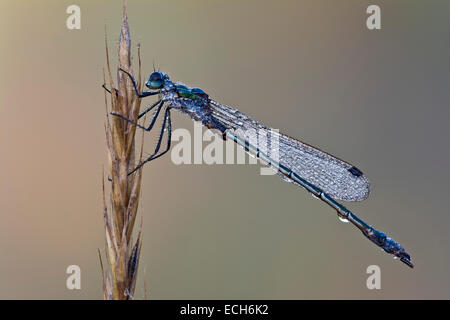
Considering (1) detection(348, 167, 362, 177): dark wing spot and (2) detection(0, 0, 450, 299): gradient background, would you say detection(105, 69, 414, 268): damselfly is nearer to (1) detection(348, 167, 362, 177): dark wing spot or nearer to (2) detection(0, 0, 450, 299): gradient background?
(1) detection(348, 167, 362, 177): dark wing spot

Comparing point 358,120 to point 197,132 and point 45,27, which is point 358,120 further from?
point 45,27

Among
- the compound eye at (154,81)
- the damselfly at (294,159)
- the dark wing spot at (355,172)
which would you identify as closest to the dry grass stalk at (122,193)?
the compound eye at (154,81)

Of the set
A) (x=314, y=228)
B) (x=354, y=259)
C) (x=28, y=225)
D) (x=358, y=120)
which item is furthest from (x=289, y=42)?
(x=28, y=225)

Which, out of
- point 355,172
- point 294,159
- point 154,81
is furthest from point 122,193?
point 355,172

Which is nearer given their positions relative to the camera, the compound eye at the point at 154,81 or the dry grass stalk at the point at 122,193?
the dry grass stalk at the point at 122,193

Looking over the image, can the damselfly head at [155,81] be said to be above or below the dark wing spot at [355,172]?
above

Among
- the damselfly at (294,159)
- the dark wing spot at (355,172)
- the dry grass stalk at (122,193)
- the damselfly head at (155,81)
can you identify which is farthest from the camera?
the dark wing spot at (355,172)

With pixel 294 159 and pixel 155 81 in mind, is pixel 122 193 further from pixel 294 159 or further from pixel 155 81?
pixel 294 159

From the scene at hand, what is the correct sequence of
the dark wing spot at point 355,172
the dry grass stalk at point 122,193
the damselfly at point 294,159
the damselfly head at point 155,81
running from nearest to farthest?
1. the dry grass stalk at point 122,193
2. the damselfly head at point 155,81
3. the damselfly at point 294,159
4. the dark wing spot at point 355,172

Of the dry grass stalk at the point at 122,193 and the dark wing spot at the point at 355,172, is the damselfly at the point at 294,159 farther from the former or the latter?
the dry grass stalk at the point at 122,193
